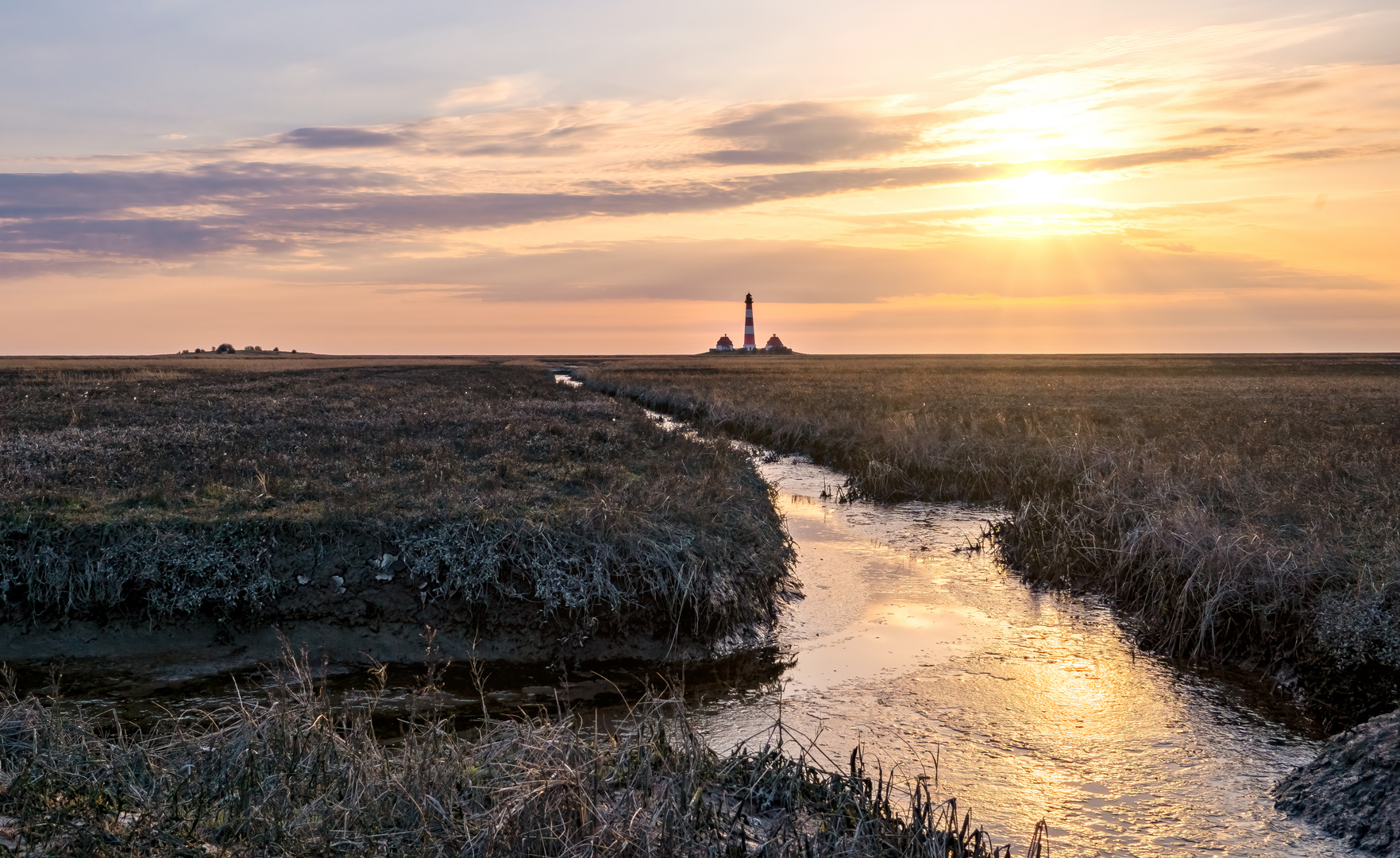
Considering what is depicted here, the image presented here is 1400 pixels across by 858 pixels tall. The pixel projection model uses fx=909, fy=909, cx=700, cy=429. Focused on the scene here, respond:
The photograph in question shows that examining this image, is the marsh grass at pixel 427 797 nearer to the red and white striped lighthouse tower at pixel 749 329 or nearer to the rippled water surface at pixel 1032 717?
the rippled water surface at pixel 1032 717

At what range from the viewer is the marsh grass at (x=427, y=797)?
4.78m

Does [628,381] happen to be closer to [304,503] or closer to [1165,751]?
[304,503]

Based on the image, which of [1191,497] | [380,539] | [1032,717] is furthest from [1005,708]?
[380,539]

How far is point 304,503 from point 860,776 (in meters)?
8.53

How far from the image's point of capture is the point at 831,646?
10.2m

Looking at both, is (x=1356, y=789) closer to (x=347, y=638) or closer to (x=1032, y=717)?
(x=1032, y=717)

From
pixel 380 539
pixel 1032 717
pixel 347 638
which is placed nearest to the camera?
pixel 1032 717

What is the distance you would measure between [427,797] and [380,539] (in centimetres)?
618

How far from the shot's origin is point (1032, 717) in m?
8.26

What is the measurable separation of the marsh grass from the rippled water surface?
105 cm

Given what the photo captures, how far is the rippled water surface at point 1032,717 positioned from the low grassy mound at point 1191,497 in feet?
2.48

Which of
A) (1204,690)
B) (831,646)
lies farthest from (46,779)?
(1204,690)

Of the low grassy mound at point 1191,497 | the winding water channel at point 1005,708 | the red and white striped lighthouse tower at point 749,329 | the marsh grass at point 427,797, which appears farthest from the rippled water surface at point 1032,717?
the red and white striped lighthouse tower at point 749,329

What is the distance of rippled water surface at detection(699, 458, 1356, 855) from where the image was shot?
643cm
